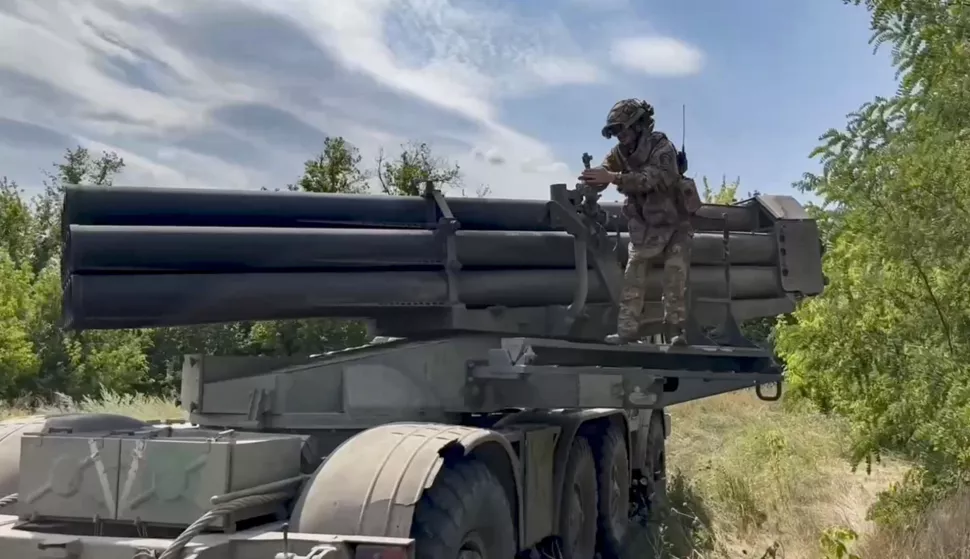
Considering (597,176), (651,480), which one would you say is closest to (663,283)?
(597,176)

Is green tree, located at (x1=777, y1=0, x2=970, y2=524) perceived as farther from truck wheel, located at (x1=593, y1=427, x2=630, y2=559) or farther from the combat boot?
truck wheel, located at (x1=593, y1=427, x2=630, y2=559)

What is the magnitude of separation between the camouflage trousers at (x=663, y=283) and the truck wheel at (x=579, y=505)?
1.08 metres

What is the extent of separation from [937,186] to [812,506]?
11.0 ft

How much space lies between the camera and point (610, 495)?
321 inches

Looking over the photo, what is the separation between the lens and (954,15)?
6047mm

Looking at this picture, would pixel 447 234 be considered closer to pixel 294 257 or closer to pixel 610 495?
pixel 294 257

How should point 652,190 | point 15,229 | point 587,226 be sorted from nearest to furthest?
point 652,190
point 587,226
point 15,229

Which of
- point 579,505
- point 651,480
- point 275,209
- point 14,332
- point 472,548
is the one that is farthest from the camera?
point 14,332

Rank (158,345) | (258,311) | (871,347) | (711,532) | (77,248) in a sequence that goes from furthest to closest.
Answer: (158,345) < (711,532) < (871,347) < (258,311) < (77,248)

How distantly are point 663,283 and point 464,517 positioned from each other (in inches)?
110

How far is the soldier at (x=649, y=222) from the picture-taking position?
22.2 feet

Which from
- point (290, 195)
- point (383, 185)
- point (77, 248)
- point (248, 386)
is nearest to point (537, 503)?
point (248, 386)

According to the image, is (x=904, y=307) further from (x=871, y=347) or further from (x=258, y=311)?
(x=258, y=311)

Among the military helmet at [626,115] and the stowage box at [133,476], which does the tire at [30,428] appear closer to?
the stowage box at [133,476]
